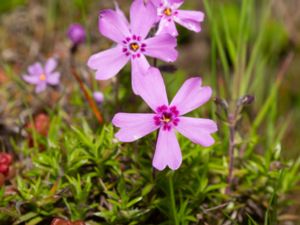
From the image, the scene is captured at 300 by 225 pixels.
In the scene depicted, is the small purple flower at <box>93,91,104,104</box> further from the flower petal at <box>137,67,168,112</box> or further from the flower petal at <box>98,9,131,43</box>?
the flower petal at <box>137,67,168,112</box>

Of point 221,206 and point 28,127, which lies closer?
point 221,206

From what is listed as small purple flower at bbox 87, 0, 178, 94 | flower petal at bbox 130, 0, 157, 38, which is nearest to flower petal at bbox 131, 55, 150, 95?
small purple flower at bbox 87, 0, 178, 94

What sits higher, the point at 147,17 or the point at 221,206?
the point at 147,17

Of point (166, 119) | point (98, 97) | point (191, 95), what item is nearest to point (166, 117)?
point (166, 119)

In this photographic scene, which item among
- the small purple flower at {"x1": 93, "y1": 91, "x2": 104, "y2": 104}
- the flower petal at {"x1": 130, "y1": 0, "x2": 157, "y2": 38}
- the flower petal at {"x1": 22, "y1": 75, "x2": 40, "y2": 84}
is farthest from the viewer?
the flower petal at {"x1": 22, "y1": 75, "x2": 40, "y2": 84}

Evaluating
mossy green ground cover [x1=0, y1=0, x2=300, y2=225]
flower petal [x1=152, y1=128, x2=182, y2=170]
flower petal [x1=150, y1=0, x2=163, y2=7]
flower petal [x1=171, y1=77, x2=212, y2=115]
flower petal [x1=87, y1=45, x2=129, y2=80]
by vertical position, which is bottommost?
mossy green ground cover [x1=0, y1=0, x2=300, y2=225]

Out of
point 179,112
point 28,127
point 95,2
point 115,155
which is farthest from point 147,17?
point 95,2

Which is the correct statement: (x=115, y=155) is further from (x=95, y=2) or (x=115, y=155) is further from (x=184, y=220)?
(x=95, y=2)
